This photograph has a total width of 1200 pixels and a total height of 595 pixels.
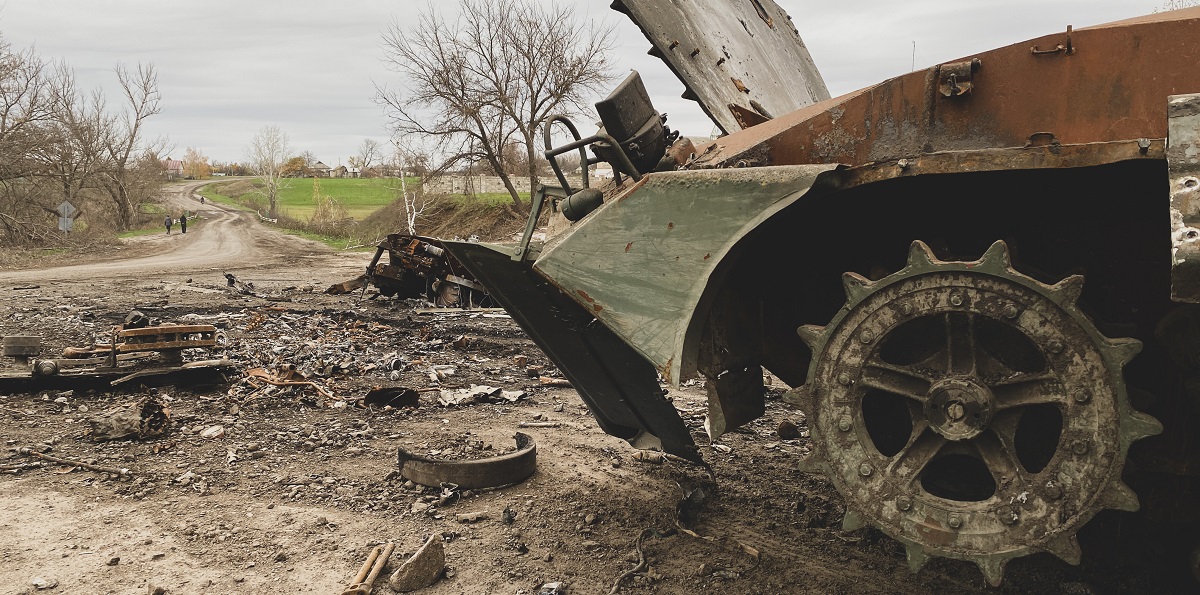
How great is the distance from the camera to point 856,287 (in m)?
2.43

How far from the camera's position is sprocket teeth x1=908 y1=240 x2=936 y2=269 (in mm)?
2305

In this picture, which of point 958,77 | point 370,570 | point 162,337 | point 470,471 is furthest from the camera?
point 162,337

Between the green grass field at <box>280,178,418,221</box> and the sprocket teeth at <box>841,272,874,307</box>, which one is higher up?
the green grass field at <box>280,178,418,221</box>

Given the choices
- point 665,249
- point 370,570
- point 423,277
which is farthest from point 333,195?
point 665,249

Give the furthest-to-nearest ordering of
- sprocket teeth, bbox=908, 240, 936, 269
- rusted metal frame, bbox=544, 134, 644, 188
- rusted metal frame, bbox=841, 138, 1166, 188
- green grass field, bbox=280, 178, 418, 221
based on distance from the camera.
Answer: green grass field, bbox=280, 178, 418, 221, rusted metal frame, bbox=544, 134, 644, 188, sprocket teeth, bbox=908, 240, 936, 269, rusted metal frame, bbox=841, 138, 1166, 188

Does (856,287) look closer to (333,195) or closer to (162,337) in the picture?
(162,337)

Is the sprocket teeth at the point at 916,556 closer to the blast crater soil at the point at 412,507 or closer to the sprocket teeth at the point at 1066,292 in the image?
the sprocket teeth at the point at 1066,292

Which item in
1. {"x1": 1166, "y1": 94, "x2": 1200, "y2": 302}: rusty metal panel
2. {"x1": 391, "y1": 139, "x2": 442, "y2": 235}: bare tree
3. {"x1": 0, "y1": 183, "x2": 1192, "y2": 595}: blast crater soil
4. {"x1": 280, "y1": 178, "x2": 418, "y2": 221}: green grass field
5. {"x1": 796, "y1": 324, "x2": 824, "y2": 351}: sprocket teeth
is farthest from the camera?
{"x1": 280, "y1": 178, "x2": 418, "y2": 221}: green grass field

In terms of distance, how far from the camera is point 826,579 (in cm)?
338

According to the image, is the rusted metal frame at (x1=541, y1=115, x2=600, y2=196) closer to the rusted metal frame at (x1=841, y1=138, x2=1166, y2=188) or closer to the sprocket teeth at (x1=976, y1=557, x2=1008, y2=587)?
the rusted metal frame at (x1=841, y1=138, x2=1166, y2=188)

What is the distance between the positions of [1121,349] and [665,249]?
127 cm

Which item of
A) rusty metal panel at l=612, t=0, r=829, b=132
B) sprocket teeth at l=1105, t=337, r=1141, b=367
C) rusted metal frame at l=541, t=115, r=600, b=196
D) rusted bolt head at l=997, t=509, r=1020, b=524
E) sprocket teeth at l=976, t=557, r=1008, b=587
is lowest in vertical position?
sprocket teeth at l=976, t=557, r=1008, b=587

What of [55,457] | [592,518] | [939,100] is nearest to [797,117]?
[939,100]

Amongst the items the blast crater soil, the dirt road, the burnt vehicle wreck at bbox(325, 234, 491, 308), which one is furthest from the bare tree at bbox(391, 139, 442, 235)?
the blast crater soil
